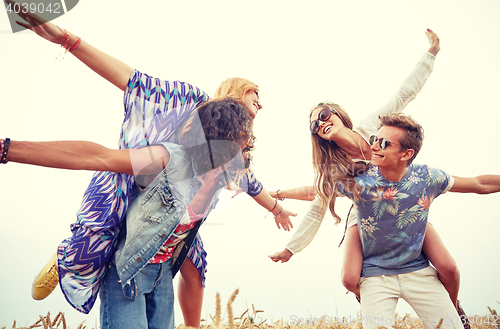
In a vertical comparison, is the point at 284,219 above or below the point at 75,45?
below

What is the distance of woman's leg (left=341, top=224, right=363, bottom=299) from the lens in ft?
9.34

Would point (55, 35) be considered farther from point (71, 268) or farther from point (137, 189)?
point (71, 268)

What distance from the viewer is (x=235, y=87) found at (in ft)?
11.0

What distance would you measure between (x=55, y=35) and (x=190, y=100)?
36.6 inches

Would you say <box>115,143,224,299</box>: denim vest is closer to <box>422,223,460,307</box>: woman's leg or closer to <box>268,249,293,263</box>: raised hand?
<box>268,249,293,263</box>: raised hand

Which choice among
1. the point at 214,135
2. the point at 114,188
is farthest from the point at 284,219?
the point at 114,188

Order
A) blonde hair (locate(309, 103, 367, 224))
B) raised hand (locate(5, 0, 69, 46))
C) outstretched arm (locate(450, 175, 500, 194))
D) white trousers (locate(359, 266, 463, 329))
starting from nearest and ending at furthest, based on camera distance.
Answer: raised hand (locate(5, 0, 69, 46)), white trousers (locate(359, 266, 463, 329)), outstretched arm (locate(450, 175, 500, 194)), blonde hair (locate(309, 103, 367, 224))

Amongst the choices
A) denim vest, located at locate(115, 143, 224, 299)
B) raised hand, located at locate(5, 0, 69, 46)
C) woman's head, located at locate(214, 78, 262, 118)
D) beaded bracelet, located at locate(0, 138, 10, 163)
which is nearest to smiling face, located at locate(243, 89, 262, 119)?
woman's head, located at locate(214, 78, 262, 118)

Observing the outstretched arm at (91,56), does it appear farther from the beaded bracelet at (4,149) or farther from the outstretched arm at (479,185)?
the outstretched arm at (479,185)

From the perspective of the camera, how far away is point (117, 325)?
1877 millimetres

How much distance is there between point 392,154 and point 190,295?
1.98m

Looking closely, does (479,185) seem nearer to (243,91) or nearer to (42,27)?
(243,91)

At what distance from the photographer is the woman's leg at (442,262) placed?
9.13ft

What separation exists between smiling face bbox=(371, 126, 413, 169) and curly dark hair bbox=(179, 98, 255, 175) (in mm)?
1360
